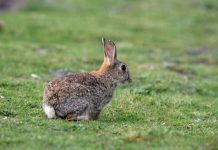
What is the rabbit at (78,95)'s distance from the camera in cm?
1331

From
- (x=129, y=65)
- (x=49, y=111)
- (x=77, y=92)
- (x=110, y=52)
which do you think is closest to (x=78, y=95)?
(x=77, y=92)

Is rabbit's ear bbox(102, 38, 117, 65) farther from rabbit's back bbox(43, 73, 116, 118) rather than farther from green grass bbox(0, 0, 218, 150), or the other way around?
green grass bbox(0, 0, 218, 150)

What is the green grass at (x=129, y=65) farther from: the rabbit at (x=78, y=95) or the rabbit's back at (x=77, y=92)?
the rabbit's back at (x=77, y=92)

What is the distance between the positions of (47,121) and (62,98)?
0.61 m

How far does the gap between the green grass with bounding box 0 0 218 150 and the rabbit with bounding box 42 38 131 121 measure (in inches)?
12.7

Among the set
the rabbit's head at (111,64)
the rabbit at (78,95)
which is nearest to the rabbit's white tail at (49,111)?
the rabbit at (78,95)

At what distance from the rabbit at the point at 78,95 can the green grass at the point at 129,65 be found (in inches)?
12.7

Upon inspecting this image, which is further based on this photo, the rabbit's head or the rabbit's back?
the rabbit's head

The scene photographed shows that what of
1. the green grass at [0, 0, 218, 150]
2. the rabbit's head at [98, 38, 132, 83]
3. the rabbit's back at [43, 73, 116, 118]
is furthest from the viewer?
the rabbit's head at [98, 38, 132, 83]

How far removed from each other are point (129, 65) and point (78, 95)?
11.3m

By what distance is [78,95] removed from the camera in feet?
44.2

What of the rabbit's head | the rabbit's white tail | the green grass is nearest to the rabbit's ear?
the rabbit's head

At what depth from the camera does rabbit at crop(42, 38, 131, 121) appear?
13.3m

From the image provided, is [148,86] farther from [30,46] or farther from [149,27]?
[149,27]
